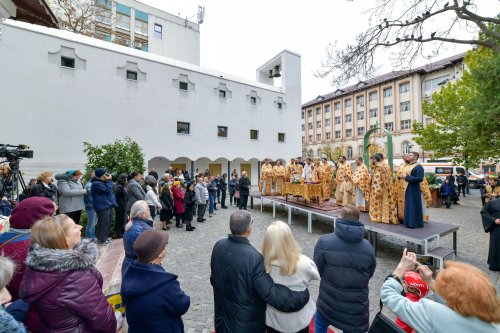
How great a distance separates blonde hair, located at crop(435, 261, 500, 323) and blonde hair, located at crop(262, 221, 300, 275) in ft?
3.35

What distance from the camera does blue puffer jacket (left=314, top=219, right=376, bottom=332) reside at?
102 inches

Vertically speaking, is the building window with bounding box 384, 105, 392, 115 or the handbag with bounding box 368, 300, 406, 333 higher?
the building window with bounding box 384, 105, 392, 115

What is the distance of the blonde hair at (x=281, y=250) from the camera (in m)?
2.12

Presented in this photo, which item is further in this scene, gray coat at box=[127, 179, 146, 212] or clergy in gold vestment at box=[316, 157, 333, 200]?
clergy in gold vestment at box=[316, 157, 333, 200]

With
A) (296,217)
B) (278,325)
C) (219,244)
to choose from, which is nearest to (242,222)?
(219,244)

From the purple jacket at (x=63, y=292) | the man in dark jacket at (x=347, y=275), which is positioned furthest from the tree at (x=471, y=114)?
the purple jacket at (x=63, y=292)

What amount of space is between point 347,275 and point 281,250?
37.4 inches

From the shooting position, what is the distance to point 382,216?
21.9ft

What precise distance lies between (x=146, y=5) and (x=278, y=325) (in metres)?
35.7

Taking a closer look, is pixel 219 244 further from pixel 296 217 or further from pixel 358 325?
pixel 296 217

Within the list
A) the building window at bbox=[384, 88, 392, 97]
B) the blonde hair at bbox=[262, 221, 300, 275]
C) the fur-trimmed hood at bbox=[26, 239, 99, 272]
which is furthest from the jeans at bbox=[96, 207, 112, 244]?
the building window at bbox=[384, 88, 392, 97]

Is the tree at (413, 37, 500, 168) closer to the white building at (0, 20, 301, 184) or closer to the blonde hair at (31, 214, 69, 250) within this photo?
the white building at (0, 20, 301, 184)

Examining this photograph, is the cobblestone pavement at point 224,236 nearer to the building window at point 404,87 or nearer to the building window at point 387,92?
the building window at point 404,87

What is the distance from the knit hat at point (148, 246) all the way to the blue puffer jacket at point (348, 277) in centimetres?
177
